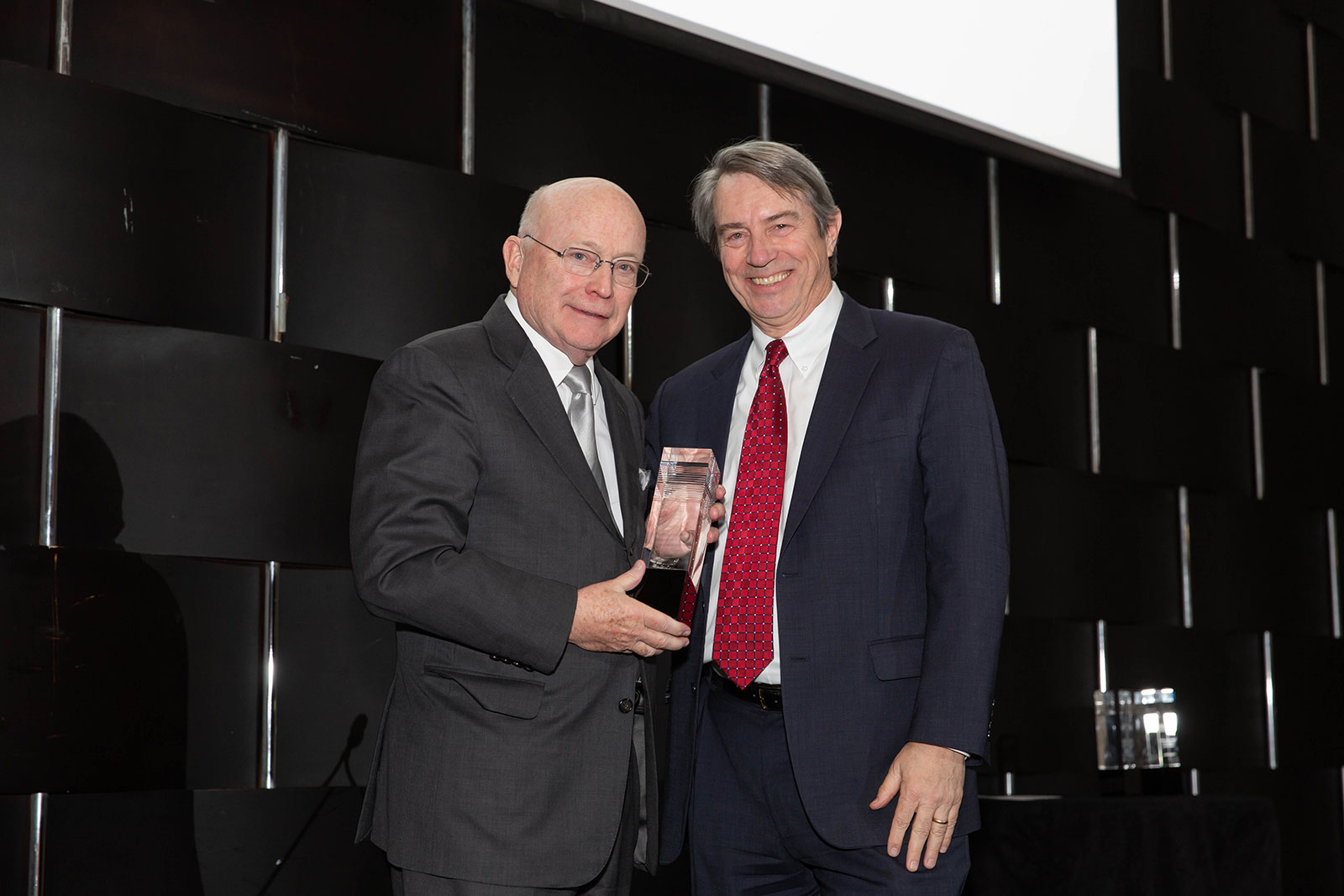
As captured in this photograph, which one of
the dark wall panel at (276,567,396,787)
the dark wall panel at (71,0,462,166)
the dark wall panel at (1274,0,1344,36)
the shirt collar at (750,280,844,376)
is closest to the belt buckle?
the shirt collar at (750,280,844,376)

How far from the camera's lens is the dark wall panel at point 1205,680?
5.05m

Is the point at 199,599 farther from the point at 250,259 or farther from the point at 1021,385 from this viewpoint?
the point at 1021,385

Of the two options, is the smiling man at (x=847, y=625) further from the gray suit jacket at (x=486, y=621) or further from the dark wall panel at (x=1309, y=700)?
the dark wall panel at (x=1309, y=700)

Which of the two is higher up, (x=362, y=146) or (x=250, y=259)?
(x=362, y=146)

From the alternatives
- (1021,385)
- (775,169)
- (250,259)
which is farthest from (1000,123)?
(250,259)

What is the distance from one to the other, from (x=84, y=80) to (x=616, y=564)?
166cm

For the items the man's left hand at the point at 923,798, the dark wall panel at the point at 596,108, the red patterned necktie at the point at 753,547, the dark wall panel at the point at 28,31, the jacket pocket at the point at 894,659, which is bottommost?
the man's left hand at the point at 923,798

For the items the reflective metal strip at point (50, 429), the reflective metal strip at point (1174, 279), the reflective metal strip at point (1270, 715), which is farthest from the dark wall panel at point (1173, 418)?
the reflective metal strip at point (50, 429)

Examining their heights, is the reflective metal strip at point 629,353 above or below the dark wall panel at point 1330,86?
below

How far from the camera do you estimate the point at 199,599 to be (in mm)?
2896

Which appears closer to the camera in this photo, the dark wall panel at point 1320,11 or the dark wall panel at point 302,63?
the dark wall panel at point 302,63

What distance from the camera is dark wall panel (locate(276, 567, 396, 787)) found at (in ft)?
9.98

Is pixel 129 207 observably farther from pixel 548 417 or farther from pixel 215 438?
pixel 548 417

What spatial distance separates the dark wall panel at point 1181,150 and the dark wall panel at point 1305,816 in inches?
95.8
